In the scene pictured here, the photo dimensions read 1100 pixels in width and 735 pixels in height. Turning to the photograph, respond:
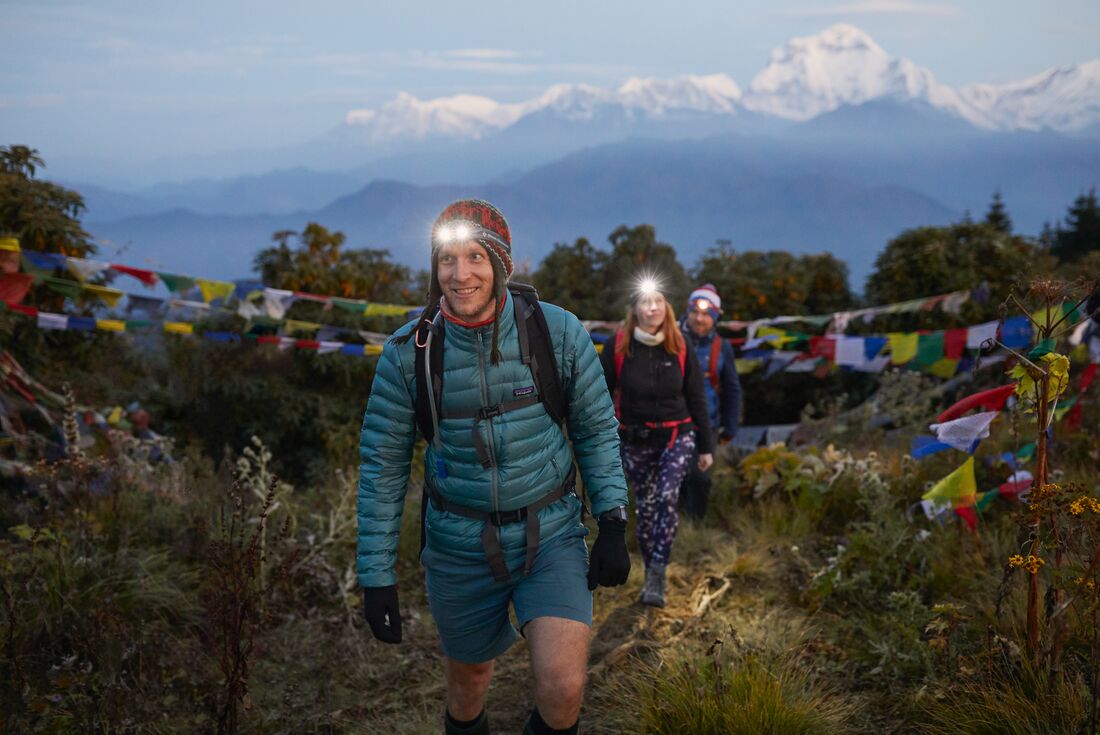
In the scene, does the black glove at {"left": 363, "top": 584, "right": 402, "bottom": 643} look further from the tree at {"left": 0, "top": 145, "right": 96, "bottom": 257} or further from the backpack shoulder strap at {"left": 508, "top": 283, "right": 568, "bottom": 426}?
the tree at {"left": 0, "top": 145, "right": 96, "bottom": 257}

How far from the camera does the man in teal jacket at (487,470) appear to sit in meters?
2.68

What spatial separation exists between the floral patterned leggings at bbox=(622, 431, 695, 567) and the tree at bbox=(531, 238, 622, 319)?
733 centimetres

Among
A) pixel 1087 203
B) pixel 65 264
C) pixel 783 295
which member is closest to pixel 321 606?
pixel 65 264

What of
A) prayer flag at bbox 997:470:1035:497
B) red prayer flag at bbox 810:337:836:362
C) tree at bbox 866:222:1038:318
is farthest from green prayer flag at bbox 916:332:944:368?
prayer flag at bbox 997:470:1035:497

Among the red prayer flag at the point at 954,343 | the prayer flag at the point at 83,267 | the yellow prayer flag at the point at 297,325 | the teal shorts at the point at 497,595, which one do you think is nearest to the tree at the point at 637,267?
the red prayer flag at the point at 954,343

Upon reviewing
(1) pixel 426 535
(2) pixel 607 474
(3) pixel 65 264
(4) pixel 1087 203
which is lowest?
(1) pixel 426 535

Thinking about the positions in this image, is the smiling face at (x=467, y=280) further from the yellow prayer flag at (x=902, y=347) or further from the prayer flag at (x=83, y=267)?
the yellow prayer flag at (x=902, y=347)

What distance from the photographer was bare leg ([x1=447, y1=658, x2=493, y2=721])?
2934mm

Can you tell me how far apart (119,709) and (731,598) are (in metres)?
3.29

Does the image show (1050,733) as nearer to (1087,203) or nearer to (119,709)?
(119,709)

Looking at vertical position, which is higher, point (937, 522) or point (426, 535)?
point (426, 535)

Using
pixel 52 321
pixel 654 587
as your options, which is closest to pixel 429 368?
pixel 654 587

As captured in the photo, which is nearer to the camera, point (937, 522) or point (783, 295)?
point (937, 522)

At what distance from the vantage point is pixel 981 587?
418 cm
